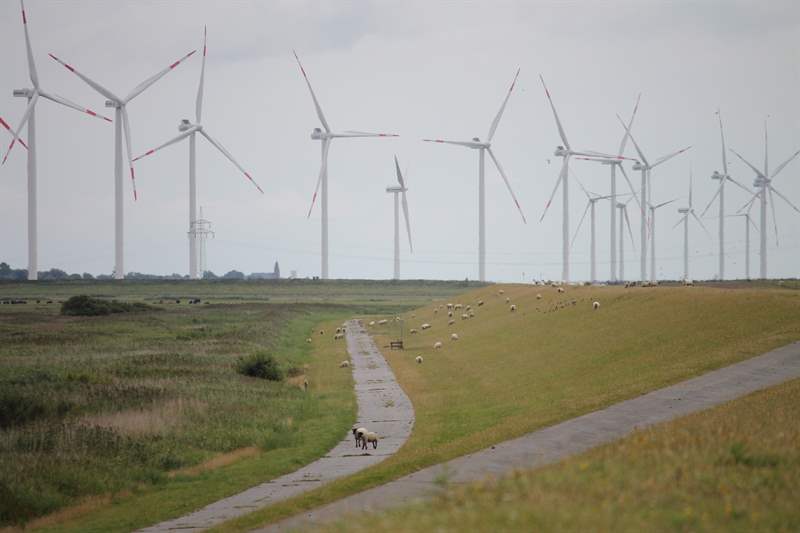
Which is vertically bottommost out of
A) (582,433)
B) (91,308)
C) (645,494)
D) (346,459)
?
(346,459)

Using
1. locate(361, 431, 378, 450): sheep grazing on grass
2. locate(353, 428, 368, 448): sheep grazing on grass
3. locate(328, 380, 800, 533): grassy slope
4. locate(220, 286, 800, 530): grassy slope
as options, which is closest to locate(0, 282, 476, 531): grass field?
locate(353, 428, 368, 448): sheep grazing on grass

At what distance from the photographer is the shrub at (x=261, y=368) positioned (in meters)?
58.3

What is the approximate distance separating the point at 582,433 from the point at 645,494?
13.3m

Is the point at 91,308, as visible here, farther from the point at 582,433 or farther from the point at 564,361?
the point at 582,433

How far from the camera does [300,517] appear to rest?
72.1 feet

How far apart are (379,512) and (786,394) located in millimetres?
15989

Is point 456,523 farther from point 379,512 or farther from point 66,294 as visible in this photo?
point 66,294

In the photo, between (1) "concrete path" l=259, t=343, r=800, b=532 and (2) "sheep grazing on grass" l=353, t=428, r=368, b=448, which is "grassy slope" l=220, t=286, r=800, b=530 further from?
(2) "sheep grazing on grass" l=353, t=428, r=368, b=448

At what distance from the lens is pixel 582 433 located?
91.8ft

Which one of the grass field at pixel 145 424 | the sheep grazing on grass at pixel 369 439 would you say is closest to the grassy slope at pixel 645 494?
the grass field at pixel 145 424

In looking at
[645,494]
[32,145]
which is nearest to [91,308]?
[32,145]

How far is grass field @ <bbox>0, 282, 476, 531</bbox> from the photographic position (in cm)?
2906

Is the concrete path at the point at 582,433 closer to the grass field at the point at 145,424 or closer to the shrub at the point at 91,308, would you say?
the grass field at the point at 145,424

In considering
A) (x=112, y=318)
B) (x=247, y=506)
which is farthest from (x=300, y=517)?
(x=112, y=318)
